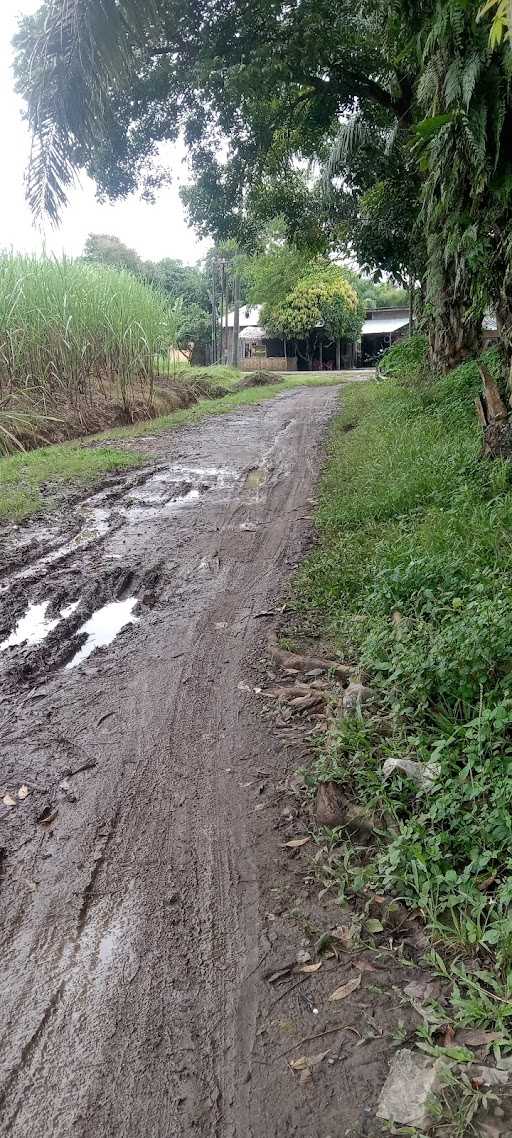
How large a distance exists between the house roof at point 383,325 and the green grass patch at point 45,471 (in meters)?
30.2

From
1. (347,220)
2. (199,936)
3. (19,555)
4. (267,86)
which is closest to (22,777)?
(199,936)

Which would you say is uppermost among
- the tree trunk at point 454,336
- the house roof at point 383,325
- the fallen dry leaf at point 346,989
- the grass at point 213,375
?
the house roof at point 383,325

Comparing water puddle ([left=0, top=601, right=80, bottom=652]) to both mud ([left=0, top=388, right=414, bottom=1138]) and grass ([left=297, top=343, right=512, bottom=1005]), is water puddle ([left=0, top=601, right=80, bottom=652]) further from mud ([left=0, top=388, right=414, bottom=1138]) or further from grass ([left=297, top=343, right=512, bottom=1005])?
grass ([left=297, top=343, right=512, bottom=1005])

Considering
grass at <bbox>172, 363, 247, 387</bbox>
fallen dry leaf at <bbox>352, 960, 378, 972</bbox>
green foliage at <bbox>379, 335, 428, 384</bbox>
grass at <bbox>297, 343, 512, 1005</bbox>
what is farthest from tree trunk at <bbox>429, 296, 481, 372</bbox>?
fallen dry leaf at <bbox>352, 960, 378, 972</bbox>

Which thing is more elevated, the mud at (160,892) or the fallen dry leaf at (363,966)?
the mud at (160,892)

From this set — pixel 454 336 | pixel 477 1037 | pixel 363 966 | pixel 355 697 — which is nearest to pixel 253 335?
pixel 454 336

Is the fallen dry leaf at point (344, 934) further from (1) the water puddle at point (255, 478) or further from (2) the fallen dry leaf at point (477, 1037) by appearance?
(1) the water puddle at point (255, 478)

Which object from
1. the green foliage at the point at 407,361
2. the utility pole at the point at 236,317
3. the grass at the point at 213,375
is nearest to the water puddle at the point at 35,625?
the green foliage at the point at 407,361

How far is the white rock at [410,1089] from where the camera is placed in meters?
1.69

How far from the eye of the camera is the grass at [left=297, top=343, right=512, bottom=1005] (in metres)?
2.30

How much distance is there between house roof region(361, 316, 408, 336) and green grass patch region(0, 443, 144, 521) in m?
30.2

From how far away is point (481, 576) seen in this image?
12.6ft

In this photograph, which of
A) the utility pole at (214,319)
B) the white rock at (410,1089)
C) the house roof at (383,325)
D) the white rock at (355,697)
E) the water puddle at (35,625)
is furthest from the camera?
the house roof at (383,325)

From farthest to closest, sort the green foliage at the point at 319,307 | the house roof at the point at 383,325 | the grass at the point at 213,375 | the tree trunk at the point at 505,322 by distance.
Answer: the house roof at the point at 383,325
the green foliage at the point at 319,307
the grass at the point at 213,375
the tree trunk at the point at 505,322
